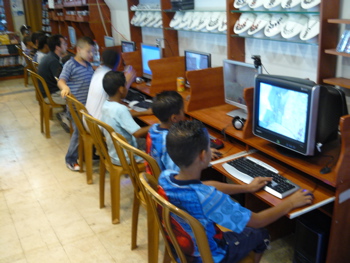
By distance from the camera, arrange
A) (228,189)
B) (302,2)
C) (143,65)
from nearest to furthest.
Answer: (228,189), (302,2), (143,65)

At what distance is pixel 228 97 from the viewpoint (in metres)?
2.69

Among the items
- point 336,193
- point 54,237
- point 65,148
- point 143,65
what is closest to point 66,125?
point 65,148

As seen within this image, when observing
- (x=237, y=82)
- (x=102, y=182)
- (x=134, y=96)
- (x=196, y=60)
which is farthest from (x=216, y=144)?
(x=134, y=96)

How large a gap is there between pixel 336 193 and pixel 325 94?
448 millimetres

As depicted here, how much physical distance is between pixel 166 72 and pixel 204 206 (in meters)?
2.20

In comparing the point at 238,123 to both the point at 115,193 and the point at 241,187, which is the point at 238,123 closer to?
the point at 241,187

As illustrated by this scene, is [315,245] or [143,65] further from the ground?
[143,65]

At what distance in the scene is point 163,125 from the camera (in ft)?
6.73

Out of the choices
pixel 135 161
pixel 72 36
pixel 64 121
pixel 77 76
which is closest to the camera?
pixel 135 161

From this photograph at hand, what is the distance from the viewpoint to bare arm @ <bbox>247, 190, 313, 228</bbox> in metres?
1.50

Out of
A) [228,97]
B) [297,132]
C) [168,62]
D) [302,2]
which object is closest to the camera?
[297,132]

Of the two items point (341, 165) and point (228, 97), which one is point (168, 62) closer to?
point (228, 97)

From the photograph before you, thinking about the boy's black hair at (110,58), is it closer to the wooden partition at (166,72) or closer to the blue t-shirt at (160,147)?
the wooden partition at (166,72)

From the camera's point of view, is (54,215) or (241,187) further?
(54,215)
